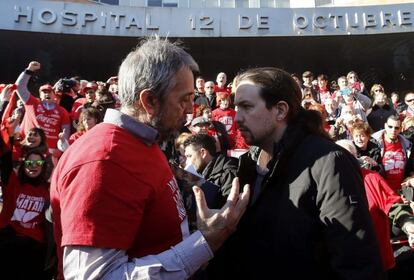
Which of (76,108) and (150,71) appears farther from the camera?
(76,108)

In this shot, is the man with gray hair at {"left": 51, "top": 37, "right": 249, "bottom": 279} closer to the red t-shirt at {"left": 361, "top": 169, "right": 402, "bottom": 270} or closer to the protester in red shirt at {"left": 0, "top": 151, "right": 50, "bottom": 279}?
the red t-shirt at {"left": 361, "top": 169, "right": 402, "bottom": 270}

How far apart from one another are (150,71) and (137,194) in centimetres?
44

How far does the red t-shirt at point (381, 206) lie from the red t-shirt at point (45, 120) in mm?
4781

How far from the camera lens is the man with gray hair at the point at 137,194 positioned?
129cm

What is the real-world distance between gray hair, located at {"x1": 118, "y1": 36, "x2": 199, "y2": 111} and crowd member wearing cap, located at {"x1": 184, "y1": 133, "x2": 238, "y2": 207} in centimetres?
150

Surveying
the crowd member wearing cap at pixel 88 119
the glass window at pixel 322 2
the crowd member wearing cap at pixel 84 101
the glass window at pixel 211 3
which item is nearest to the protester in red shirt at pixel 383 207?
the crowd member wearing cap at pixel 88 119

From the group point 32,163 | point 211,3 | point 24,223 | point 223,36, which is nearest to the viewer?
point 24,223

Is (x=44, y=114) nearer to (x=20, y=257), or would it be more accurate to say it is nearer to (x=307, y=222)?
(x=20, y=257)

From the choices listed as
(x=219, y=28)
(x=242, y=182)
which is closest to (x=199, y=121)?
(x=242, y=182)

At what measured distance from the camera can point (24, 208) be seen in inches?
173

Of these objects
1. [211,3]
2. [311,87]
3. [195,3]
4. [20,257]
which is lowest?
[20,257]

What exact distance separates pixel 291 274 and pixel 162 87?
94 centimetres

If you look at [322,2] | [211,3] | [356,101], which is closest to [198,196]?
[356,101]

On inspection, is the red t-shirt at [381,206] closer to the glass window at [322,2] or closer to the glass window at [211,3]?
the glass window at [322,2]
